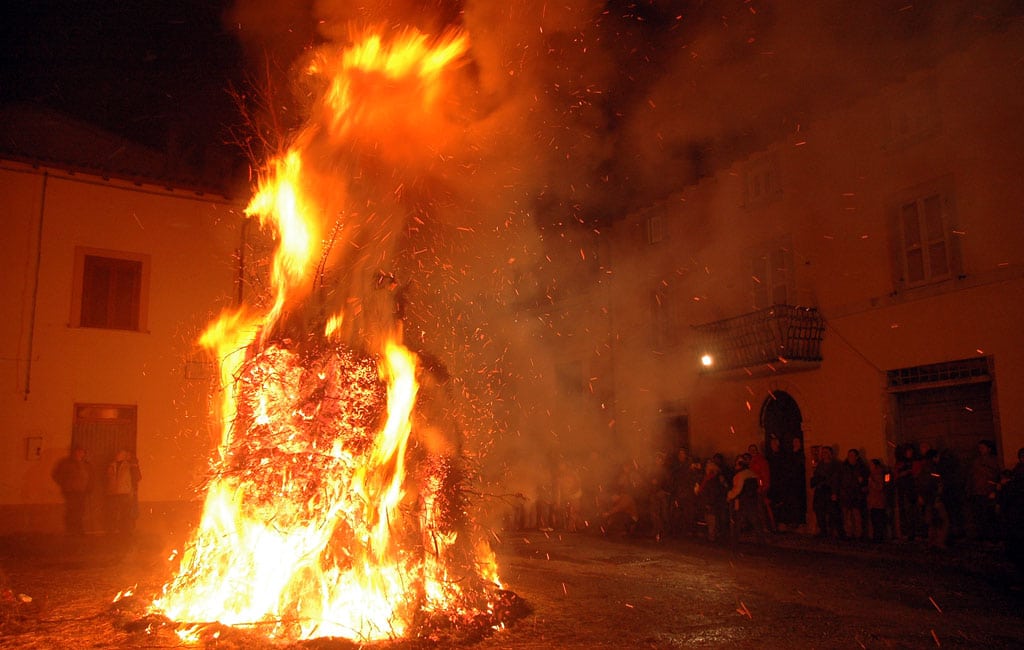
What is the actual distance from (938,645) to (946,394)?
8.38 meters

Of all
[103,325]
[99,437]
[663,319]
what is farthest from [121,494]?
[663,319]

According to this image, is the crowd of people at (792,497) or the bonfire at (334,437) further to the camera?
the crowd of people at (792,497)

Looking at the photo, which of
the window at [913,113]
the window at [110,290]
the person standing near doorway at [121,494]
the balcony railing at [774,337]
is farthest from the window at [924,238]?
the window at [110,290]

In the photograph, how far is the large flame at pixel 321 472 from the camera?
534 centimetres

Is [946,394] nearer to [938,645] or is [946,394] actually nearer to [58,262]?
[938,645]

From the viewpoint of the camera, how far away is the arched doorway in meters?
14.7

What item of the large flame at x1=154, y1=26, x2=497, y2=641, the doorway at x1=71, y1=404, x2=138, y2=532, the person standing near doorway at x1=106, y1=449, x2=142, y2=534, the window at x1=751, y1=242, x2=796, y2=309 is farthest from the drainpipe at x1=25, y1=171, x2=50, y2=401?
the window at x1=751, y1=242, x2=796, y2=309

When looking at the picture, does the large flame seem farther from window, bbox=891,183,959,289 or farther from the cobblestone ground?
window, bbox=891,183,959,289

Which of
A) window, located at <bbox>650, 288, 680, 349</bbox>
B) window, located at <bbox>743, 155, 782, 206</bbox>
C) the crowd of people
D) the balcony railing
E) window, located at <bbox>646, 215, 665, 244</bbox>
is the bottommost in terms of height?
the crowd of people

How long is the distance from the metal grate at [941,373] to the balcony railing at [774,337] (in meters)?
1.59

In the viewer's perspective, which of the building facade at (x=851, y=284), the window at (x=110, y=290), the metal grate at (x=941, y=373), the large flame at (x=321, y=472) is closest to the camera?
the large flame at (x=321, y=472)

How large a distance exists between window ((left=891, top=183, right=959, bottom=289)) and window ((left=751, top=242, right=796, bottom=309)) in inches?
93.3

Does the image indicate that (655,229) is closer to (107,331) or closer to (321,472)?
(107,331)

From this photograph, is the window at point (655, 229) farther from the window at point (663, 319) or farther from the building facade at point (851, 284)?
the window at point (663, 319)
